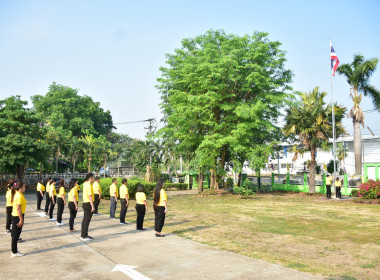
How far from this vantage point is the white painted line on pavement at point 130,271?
5793 millimetres

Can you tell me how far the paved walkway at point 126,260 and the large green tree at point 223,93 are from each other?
1704cm

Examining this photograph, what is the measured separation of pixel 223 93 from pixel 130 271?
892 inches

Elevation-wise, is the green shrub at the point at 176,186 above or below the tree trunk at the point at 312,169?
below

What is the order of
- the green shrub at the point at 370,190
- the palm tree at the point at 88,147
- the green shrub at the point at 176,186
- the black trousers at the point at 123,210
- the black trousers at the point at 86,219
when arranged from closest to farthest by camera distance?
the black trousers at the point at 86,219
the black trousers at the point at 123,210
the green shrub at the point at 370,190
the green shrub at the point at 176,186
the palm tree at the point at 88,147

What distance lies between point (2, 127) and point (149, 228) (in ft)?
92.8

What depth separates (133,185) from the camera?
23.4 metres

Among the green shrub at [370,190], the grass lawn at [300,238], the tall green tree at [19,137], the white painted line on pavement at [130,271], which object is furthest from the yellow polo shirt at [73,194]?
the tall green tree at [19,137]

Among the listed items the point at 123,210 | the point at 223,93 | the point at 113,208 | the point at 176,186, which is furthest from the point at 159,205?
the point at 176,186

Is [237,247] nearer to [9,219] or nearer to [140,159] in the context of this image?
[9,219]

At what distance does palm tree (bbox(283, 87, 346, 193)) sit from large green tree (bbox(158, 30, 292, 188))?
1831 millimetres

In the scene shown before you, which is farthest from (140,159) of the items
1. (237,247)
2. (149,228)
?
(237,247)

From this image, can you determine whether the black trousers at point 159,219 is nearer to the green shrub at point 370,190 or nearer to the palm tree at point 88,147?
the green shrub at point 370,190

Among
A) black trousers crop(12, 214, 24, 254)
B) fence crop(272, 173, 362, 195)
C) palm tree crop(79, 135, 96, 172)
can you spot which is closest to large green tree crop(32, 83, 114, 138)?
palm tree crop(79, 135, 96, 172)

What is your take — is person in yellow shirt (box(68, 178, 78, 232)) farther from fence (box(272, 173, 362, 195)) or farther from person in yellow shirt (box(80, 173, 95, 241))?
fence (box(272, 173, 362, 195))
